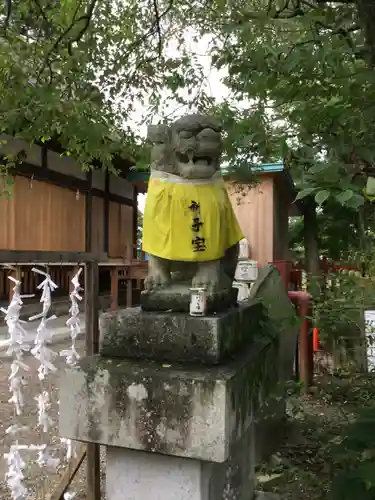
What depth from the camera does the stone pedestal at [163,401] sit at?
1873 mm

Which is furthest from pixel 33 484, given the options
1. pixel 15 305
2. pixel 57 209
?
pixel 57 209

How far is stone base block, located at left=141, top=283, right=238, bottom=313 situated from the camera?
7.37 ft

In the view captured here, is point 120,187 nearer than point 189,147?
No

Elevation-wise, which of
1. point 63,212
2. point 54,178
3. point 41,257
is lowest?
point 41,257

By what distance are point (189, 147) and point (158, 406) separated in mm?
1237

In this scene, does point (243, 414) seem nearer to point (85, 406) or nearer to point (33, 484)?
point (85, 406)

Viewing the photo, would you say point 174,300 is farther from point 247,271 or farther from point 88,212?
point 88,212

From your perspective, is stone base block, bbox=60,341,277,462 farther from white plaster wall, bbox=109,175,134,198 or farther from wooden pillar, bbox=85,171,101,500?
white plaster wall, bbox=109,175,134,198

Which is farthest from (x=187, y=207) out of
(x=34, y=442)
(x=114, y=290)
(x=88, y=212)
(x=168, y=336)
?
(x=88, y=212)

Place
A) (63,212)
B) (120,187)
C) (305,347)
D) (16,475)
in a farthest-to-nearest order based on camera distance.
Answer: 1. (120,187)
2. (63,212)
3. (305,347)
4. (16,475)

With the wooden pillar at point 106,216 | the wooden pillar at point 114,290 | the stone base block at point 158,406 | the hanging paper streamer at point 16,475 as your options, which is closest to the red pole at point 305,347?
the hanging paper streamer at point 16,475

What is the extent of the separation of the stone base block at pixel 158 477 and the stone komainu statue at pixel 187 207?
2.62ft

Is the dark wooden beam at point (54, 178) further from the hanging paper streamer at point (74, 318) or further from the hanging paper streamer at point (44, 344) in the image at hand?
the hanging paper streamer at point (44, 344)

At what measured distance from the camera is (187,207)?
2.32 meters
